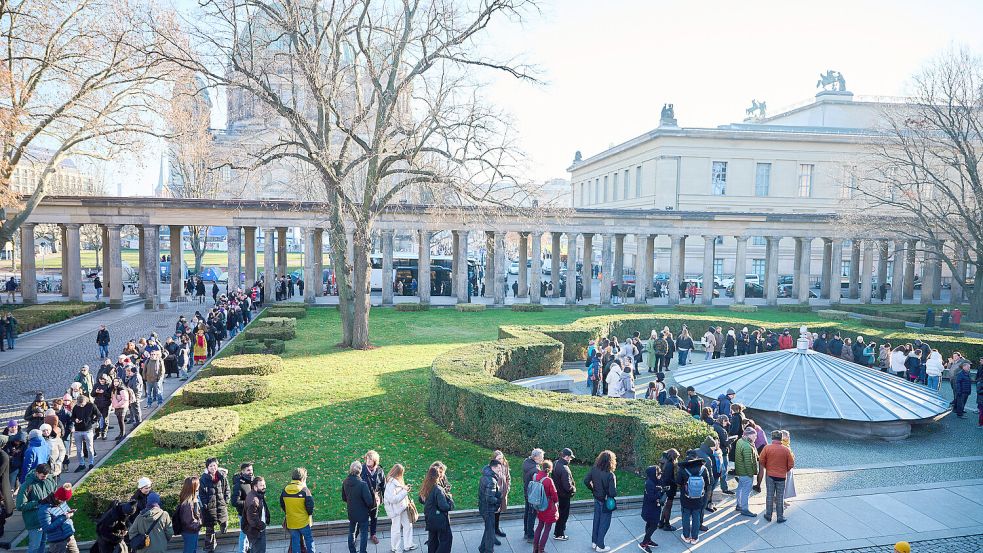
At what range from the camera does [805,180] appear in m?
59.3

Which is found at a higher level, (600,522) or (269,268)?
(269,268)

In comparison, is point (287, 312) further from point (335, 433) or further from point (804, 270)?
point (804, 270)

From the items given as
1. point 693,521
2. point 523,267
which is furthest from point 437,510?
point 523,267

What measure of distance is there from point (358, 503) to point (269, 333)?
18.3m

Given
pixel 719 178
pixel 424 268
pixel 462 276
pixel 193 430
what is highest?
pixel 719 178

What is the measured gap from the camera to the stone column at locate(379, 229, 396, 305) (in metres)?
40.2

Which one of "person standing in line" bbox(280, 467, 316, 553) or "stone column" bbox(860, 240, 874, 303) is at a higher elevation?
"stone column" bbox(860, 240, 874, 303)

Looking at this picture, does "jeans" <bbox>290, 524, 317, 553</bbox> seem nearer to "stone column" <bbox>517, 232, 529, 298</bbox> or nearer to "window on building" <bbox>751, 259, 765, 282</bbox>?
"stone column" <bbox>517, 232, 529, 298</bbox>

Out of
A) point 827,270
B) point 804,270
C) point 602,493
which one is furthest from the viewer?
point 827,270

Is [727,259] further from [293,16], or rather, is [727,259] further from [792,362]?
[293,16]

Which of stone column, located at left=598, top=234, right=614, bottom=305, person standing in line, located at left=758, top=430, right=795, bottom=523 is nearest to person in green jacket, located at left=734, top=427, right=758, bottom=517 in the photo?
person standing in line, located at left=758, top=430, right=795, bottom=523

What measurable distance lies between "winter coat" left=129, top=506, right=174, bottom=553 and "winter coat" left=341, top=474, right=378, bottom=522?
2.56m

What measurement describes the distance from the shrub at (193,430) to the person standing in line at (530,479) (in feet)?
25.0

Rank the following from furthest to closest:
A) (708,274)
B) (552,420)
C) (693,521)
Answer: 1. (708,274)
2. (552,420)
3. (693,521)
